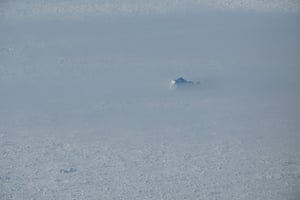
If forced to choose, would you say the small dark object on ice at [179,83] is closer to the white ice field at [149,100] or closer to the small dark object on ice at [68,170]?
the white ice field at [149,100]

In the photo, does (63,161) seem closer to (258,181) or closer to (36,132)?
(36,132)

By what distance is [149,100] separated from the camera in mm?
5723

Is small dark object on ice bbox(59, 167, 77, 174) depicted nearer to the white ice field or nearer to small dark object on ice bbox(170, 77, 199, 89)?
the white ice field

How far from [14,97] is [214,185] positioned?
6.98 ft

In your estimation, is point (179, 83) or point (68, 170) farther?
point (179, 83)

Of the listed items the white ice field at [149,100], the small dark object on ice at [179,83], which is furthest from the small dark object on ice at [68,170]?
the small dark object on ice at [179,83]

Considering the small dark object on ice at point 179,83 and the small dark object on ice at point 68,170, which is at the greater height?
the small dark object on ice at point 179,83

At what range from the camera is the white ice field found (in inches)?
177

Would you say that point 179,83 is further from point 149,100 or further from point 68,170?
point 68,170

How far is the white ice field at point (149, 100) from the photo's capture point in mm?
4488

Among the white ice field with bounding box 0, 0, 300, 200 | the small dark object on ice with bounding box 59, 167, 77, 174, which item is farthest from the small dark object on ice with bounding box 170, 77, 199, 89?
the small dark object on ice with bounding box 59, 167, 77, 174

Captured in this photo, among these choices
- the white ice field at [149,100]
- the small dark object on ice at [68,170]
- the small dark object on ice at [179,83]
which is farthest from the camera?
the small dark object on ice at [179,83]

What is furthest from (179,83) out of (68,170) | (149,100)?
(68,170)

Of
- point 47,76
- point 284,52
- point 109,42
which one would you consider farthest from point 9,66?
point 284,52
